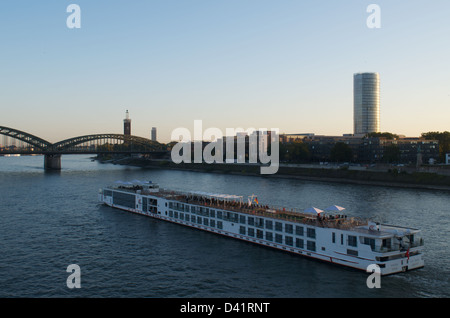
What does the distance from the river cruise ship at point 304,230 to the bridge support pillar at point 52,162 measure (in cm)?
11141

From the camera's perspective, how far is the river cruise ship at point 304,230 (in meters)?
28.5

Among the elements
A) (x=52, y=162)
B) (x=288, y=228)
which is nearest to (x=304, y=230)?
(x=288, y=228)

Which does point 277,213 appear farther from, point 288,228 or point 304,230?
point 304,230

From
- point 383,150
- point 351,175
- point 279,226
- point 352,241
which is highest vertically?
point 383,150

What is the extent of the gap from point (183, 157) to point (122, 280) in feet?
476

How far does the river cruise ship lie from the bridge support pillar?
111m

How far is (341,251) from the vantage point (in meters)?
30.0

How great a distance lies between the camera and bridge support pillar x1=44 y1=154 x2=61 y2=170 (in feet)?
496

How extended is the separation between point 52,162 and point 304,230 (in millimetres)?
137763

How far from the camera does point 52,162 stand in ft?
500

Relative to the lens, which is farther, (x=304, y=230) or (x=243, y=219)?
(x=243, y=219)
